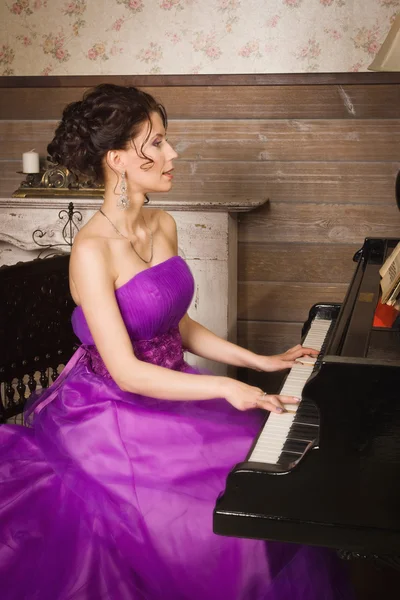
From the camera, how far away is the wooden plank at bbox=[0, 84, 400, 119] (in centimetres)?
349

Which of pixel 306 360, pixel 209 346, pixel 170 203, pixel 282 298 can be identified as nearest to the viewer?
pixel 306 360

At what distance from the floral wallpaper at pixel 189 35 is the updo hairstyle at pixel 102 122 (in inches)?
67.1

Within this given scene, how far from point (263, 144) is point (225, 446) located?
2.16 metres

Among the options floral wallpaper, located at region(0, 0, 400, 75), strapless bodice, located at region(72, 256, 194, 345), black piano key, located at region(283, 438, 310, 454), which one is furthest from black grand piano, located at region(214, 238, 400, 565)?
floral wallpaper, located at region(0, 0, 400, 75)

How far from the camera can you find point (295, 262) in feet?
12.2

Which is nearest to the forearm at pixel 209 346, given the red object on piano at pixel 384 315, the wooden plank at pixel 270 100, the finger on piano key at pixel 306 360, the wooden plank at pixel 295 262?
the finger on piano key at pixel 306 360

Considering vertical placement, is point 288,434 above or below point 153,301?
below

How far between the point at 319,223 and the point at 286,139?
1.41ft

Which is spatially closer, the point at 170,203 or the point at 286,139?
the point at 170,203

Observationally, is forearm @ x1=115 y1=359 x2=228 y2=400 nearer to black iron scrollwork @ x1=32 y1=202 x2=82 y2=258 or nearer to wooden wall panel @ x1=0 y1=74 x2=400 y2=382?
black iron scrollwork @ x1=32 y1=202 x2=82 y2=258

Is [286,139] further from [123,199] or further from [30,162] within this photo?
[123,199]

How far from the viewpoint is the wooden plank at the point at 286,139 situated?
139 inches

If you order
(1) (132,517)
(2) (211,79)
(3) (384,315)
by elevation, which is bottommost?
(1) (132,517)

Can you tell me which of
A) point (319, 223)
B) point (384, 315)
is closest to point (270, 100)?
point (319, 223)
